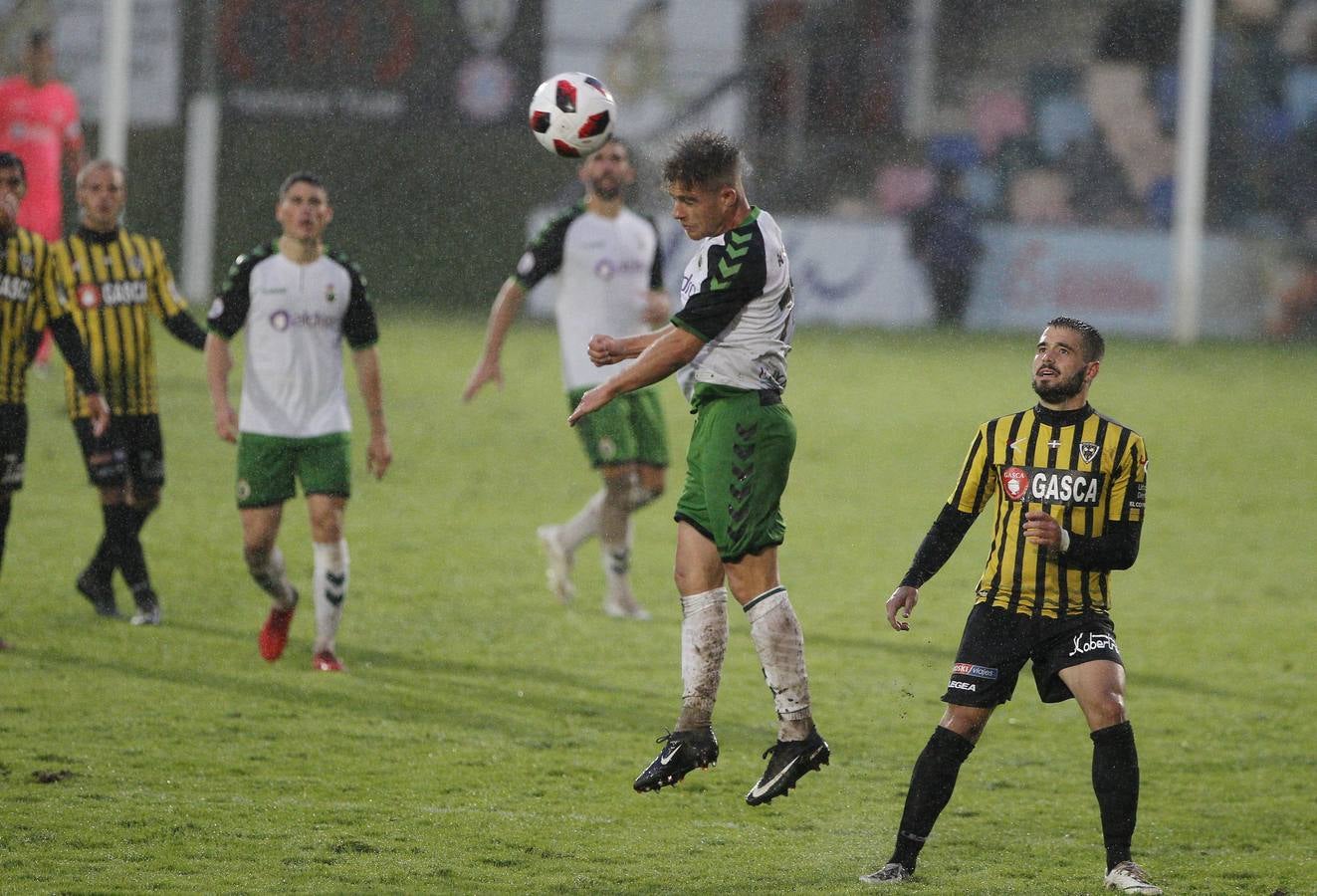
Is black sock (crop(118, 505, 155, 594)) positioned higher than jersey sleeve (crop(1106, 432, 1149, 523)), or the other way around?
jersey sleeve (crop(1106, 432, 1149, 523))

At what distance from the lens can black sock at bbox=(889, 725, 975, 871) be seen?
196 inches

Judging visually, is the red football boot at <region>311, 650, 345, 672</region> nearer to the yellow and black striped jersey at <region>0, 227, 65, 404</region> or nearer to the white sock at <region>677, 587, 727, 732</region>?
the yellow and black striped jersey at <region>0, 227, 65, 404</region>

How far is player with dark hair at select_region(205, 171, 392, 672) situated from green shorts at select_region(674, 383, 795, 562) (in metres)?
2.63

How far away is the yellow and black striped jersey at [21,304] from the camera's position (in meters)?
7.72

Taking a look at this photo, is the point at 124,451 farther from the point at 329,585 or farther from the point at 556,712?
the point at 556,712

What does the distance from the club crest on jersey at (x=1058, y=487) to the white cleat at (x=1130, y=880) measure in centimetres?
100

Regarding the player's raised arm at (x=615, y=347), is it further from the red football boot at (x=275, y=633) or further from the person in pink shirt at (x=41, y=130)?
the person in pink shirt at (x=41, y=130)

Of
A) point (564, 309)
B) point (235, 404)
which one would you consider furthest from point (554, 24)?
point (564, 309)

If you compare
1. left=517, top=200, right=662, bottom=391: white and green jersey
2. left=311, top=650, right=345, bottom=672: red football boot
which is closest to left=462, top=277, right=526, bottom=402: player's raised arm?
left=517, top=200, right=662, bottom=391: white and green jersey

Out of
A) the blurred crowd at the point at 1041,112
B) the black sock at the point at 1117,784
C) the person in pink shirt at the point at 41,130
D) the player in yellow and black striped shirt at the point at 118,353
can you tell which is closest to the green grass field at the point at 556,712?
the black sock at the point at 1117,784

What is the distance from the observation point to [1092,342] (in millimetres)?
4984

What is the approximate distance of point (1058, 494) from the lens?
4961 millimetres

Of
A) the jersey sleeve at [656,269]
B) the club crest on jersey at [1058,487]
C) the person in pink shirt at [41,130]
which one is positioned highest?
the person in pink shirt at [41,130]

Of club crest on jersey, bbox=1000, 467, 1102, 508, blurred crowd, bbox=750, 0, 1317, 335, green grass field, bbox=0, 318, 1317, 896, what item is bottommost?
green grass field, bbox=0, 318, 1317, 896
